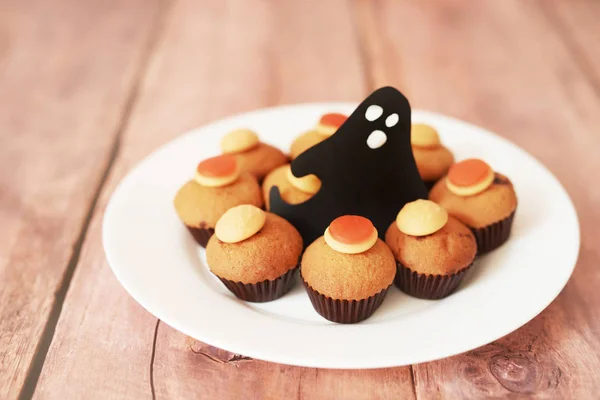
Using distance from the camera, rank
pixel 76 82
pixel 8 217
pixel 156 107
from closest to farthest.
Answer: pixel 8 217 → pixel 156 107 → pixel 76 82

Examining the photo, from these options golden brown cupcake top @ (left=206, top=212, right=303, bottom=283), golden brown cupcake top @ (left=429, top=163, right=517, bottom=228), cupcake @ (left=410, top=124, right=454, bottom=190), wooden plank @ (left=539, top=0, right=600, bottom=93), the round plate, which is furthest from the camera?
wooden plank @ (left=539, top=0, right=600, bottom=93)

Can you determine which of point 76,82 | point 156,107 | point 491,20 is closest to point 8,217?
point 156,107

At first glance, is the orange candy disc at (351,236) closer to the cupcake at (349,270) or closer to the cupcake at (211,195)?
the cupcake at (349,270)

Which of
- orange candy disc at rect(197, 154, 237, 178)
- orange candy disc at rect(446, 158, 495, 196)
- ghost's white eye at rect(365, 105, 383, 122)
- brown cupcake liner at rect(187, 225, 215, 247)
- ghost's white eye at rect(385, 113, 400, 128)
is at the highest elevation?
ghost's white eye at rect(365, 105, 383, 122)

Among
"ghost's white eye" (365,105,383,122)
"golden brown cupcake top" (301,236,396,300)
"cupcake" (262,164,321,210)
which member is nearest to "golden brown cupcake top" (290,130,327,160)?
"cupcake" (262,164,321,210)

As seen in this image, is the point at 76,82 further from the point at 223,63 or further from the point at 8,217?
the point at 8,217

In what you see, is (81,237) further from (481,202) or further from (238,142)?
(481,202)

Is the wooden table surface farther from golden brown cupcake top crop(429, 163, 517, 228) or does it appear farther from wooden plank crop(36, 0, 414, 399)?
golden brown cupcake top crop(429, 163, 517, 228)
